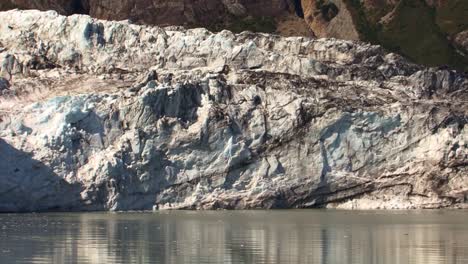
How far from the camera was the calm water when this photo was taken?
42344 millimetres

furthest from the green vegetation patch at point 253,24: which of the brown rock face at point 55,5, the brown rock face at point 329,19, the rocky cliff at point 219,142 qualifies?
the rocky cliff at point 219,142

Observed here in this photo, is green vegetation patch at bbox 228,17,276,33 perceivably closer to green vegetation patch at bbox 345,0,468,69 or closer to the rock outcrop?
the rock outcrop

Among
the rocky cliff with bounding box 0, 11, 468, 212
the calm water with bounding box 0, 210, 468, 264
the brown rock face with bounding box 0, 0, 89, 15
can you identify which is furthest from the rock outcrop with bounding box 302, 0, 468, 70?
the calm water with bounding box 0, 210, 468, 264

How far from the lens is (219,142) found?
65.5 m

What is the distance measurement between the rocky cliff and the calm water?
198cm

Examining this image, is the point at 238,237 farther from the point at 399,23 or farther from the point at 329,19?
the point at 329,19

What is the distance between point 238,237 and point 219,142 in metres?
16.2

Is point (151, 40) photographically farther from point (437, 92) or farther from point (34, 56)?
point (437, 92)

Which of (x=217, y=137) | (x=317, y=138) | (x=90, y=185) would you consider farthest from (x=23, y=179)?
(x=317, y=138)

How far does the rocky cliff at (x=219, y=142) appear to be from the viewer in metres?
64.1

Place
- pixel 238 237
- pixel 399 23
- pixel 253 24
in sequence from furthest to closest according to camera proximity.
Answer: pixel 399 23 → pixel 253 24 → pixel 238 237

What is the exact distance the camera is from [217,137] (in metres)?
65.5

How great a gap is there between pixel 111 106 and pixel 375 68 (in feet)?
46.4

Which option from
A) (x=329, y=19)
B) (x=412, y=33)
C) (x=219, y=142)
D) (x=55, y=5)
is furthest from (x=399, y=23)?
(x=219, y=142)
